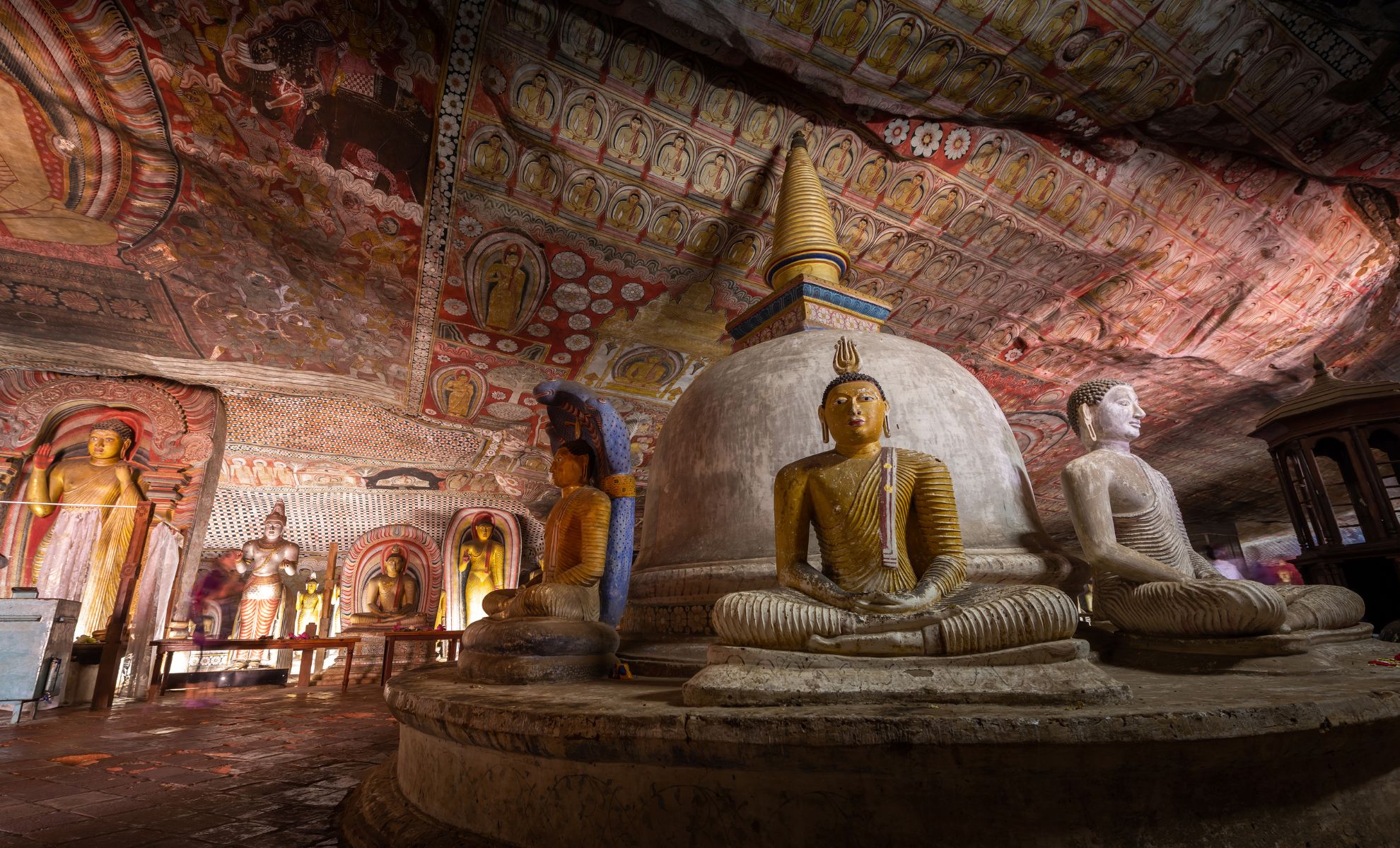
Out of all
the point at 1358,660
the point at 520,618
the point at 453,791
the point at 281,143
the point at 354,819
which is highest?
the point at 281,143

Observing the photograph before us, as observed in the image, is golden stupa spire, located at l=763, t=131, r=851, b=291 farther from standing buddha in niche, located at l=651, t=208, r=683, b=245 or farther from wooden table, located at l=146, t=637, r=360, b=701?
wooden table, located at l=146, t=637, r=360, b=701

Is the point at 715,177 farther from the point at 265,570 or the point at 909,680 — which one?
the point at 265,570

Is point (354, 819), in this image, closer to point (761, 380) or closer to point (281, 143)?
point (761, 380)

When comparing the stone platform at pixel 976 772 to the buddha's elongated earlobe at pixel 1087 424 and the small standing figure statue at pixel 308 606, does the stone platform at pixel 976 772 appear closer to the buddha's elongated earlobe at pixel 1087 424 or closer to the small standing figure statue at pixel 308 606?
the buddha's elongated earlobe at pixel 1087 424

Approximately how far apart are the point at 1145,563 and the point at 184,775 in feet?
13.1

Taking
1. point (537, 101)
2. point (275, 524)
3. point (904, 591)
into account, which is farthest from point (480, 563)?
point (904, 591)

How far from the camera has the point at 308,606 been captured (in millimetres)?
11812

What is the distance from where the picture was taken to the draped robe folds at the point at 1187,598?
211cm

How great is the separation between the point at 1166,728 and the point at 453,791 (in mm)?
1709

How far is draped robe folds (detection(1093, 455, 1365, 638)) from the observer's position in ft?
6.93

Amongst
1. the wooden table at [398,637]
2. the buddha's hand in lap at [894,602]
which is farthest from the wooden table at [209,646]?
the buddha's hand in lap at [894,602]

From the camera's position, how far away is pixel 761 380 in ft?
10.5

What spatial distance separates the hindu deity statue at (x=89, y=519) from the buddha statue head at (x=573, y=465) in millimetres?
6320

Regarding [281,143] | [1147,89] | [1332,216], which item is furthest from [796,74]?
[1332,216]
